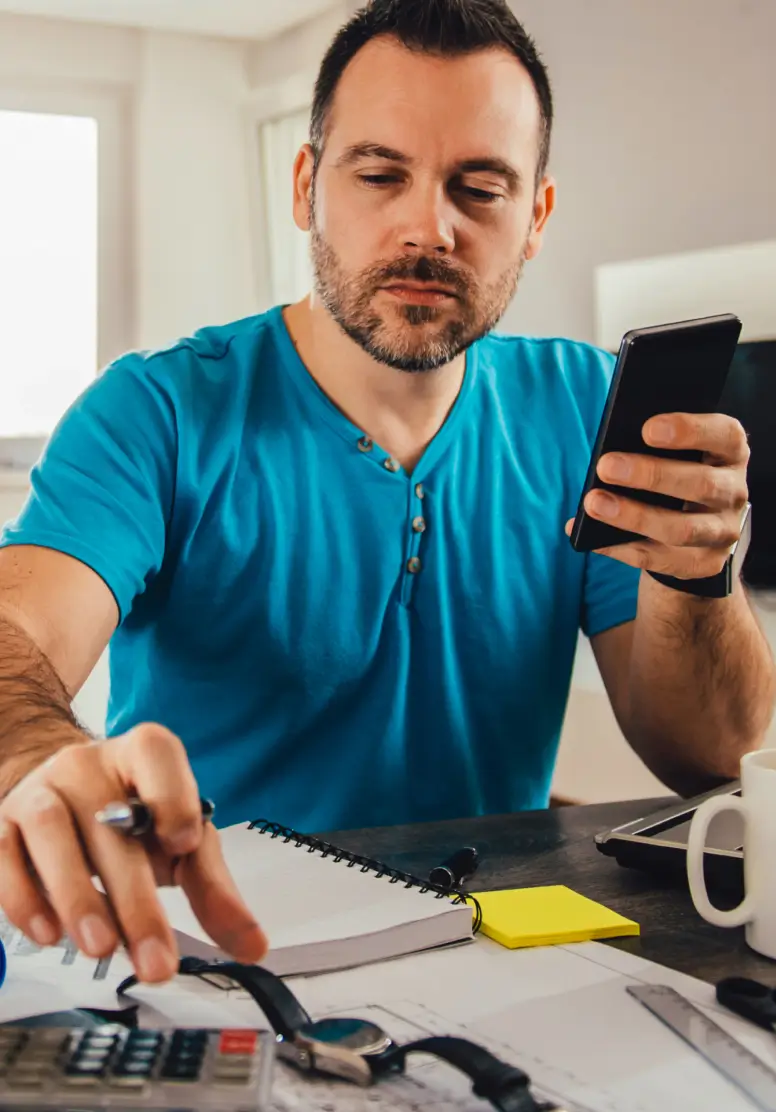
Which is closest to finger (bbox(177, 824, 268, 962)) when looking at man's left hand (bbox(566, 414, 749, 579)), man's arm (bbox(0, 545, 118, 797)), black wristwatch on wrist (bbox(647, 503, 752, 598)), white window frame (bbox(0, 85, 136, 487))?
man's arm (bbox(0, 545, 118, 797))

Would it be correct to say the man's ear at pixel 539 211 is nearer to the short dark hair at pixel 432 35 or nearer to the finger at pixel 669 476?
the short dark hair at pixel 432 35

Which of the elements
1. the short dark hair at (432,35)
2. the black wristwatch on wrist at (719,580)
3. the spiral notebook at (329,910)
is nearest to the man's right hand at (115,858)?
the spiral notebook at (329,910)

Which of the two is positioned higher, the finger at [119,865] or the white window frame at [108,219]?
the white window frame at [108,219]

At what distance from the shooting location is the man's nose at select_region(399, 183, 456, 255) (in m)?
1.23

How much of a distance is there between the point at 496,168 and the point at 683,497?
47 cm

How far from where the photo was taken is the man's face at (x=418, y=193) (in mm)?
1239

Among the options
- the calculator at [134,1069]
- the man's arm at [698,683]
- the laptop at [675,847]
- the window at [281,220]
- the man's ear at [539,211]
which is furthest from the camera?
the window at [281,220]

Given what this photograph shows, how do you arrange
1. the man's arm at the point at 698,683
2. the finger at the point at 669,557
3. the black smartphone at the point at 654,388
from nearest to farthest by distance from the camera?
the black smartphone at the point at 654,388
the finger at the point at 669,557
the man's arm at the point at 698,683

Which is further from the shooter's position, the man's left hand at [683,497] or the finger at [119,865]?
the man's left hand at [683,497]

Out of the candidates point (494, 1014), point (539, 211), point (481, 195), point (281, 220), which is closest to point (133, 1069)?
point (494, 1014)

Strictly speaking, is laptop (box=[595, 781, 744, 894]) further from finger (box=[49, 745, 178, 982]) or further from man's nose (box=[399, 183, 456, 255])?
man's nose (box=[399, 183, 456, 255])

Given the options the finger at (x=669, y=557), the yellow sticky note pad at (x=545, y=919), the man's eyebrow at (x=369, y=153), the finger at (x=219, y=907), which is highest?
the man's eyebrow at (x=369, y=153)

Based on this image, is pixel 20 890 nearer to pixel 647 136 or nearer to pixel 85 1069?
pixel 85 1069

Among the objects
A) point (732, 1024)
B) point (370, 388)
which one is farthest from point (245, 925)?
point (370, 388)
